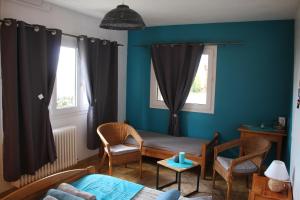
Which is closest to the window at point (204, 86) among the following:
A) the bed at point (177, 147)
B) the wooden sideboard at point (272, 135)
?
the bed at point (177, 147)

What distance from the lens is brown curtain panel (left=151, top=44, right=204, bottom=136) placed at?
4.28 m

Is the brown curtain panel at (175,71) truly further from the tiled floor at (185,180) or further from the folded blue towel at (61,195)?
the folded blue towel at (61,195)

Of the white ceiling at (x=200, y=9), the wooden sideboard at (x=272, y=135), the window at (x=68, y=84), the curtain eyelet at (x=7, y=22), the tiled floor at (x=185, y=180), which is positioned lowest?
the tiled floor at (x=185, y=180)

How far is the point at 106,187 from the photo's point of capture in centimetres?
221

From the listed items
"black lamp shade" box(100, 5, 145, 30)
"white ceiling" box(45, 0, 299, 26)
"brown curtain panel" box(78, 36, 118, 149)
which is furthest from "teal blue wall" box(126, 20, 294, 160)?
"black lamp shade" box(100, 5, 145, 30)

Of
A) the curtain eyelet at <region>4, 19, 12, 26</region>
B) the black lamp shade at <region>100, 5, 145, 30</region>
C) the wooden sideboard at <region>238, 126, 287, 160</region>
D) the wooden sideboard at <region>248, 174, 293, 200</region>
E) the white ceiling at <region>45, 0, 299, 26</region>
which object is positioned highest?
the white ceiling at <region>45, 0, 299, 26</region>

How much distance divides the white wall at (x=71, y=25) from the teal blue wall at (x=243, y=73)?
0.58 m

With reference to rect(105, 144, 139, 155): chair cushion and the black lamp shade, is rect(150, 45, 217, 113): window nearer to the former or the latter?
rect(105, 144, 139, 155): chair cushion

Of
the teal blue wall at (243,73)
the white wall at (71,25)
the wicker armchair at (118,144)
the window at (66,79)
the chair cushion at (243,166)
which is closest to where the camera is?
the white wall at (71,25)

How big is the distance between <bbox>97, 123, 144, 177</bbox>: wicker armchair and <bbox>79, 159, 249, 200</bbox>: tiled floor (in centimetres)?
18

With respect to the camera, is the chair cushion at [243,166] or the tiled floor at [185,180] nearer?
the chair cushion at [243,166]

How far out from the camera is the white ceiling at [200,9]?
3.03 meters

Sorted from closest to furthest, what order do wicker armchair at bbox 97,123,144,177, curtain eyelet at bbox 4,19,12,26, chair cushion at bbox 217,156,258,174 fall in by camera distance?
1. curtain eyelet at bbox 4,19,12,26
2. chair cushion at bbox 217,156,258,174
3. wicker armchair at bbox 97,123,144,177

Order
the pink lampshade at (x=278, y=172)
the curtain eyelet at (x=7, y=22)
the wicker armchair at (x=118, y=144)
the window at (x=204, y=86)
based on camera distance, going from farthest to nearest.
Answer: the window at (x=204, y=86) < the wicker armchair at (x=118, y=144) < the curtain eyelet at (x=7, y=22) < the pink lampshade at (x=278, y=172)
